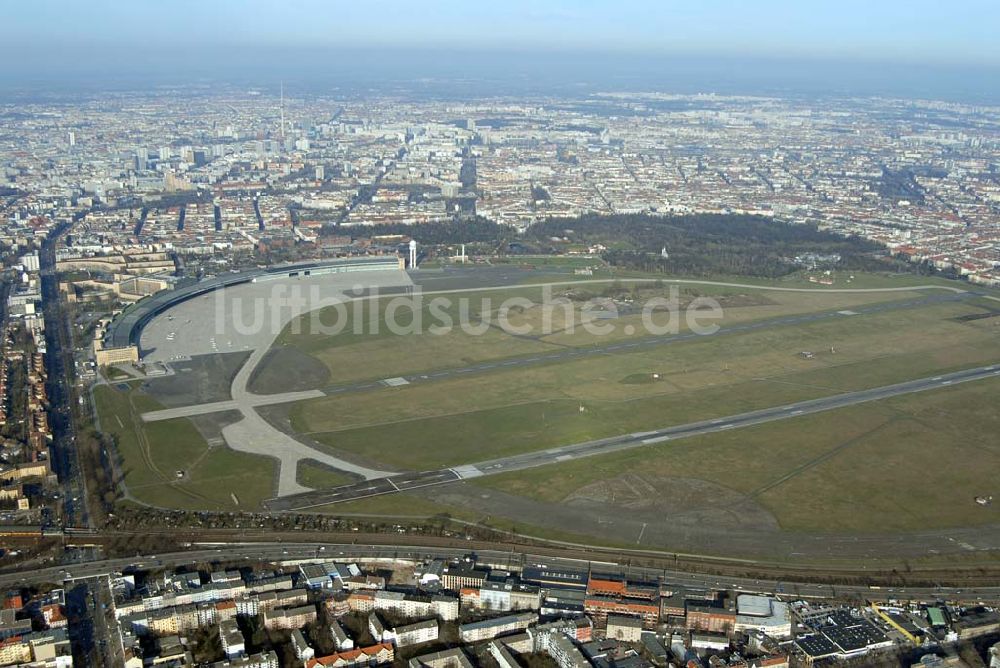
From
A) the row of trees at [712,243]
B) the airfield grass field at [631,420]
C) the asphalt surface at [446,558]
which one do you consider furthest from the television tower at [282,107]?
the asphalt surface at [446,558]

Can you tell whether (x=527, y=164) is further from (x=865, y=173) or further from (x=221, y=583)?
(x=221, y=583)

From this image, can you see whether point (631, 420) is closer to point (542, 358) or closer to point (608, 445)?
point (608, 445)

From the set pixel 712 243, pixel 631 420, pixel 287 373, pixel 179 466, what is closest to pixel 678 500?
pixel 631 420

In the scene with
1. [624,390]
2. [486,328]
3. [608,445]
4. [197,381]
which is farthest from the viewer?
[486,328]

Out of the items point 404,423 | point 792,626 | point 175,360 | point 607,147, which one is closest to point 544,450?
point 404,423

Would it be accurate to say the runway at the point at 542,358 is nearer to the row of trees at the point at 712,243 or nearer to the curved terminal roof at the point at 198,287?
the curved terminal roof at the point at 198,287

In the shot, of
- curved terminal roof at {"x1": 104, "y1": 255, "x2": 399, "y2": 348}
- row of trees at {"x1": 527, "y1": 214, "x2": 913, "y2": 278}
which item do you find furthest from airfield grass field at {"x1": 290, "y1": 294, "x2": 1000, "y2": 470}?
row of trees at {"x1": 527, "y1": 214, "x2": 913, "y2": 278}

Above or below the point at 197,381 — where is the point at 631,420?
below
